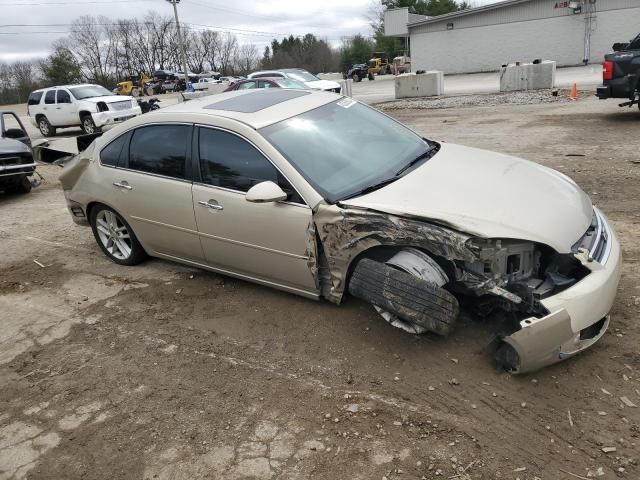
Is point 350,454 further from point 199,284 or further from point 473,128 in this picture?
point 473,128

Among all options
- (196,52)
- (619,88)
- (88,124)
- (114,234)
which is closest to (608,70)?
(619,88)

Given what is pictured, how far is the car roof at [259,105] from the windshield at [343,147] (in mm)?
99

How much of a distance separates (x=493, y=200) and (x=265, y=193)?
1.51 m

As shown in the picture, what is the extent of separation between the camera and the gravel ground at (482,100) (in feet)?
55.8

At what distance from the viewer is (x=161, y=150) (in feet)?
14.9

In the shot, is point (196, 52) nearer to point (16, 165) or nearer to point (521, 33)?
point (521, 33)

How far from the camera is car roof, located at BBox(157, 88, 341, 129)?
13.7 feet

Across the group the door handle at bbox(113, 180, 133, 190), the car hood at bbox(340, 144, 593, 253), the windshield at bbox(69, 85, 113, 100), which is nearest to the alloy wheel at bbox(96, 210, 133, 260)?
the door handle at bbox(113, 180, 133, 190)

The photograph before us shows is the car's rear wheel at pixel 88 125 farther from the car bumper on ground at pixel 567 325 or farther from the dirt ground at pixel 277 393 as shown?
the car bumper on ground at pixel 567 325

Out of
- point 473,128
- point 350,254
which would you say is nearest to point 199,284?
point 350,254

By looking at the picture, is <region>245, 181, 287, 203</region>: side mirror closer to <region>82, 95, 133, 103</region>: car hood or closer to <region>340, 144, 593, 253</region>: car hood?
<region>340, 144, 593, 253</region>: car hood

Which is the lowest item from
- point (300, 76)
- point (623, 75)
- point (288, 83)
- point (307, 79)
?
point (623, 75)

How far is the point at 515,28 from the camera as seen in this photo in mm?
34500

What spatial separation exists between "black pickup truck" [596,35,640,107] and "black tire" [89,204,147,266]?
35.5ft
